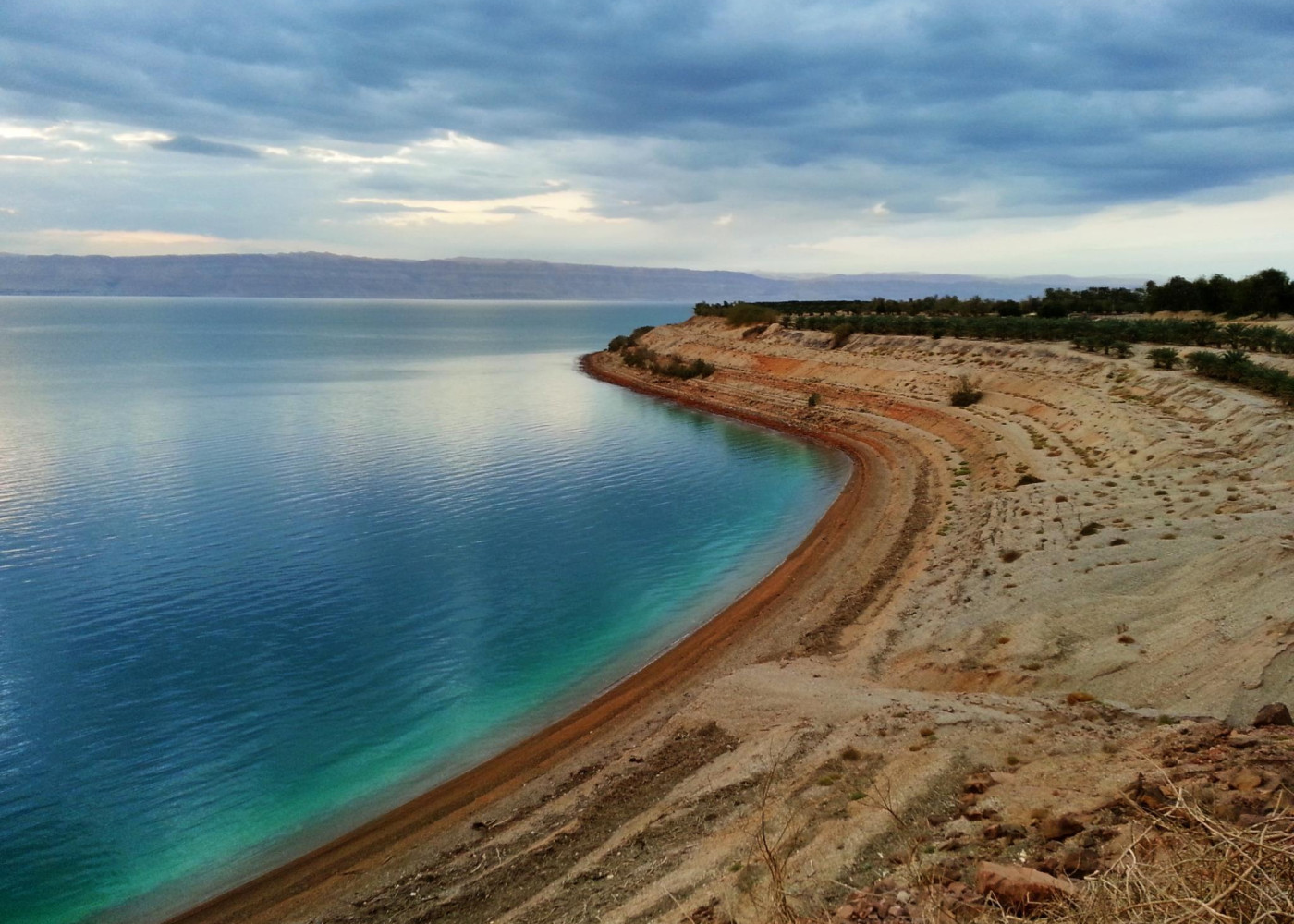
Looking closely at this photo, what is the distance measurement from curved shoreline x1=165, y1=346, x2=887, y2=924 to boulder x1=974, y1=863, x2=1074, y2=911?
840cm

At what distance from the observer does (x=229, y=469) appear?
35.0 meters

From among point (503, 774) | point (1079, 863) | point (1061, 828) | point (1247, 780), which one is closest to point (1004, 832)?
point (1061, 828)

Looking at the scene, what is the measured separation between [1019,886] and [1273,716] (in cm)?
503

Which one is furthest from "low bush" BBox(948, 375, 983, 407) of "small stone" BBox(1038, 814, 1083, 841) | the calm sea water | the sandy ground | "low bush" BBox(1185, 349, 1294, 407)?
"small stone" BBox(1038, 814, 1083, 841)

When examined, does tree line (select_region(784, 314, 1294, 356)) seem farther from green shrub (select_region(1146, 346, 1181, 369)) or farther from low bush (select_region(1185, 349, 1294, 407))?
low bush (select_region(1185, 349, 1294, 407))

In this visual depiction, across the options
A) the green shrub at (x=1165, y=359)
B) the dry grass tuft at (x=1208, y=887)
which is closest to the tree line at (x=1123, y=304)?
the green shrub at (x=1165, y=359)

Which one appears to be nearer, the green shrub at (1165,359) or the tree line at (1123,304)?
the green shrub at (1165,359)

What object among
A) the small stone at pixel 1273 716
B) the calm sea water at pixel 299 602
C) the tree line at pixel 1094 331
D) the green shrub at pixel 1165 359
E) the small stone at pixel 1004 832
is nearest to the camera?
the small stone at pixel 1004 832

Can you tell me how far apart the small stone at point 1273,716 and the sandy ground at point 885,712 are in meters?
0.49

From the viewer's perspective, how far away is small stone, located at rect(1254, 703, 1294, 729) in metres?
8.20

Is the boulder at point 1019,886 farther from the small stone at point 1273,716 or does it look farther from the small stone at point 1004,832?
the small stone at point 1273,716

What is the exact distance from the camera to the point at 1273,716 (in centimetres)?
823

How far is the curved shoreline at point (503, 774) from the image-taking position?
10484mm

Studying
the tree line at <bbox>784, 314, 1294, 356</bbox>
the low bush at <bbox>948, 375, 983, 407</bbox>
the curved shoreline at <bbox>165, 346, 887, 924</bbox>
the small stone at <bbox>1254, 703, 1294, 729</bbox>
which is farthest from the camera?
the low bush at <bbox>948, 375, 983, 407</bbox>
